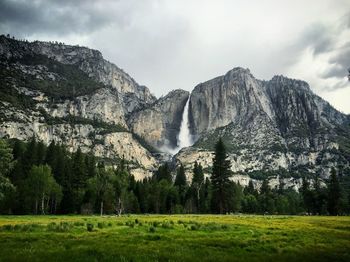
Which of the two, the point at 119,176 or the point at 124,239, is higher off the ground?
the point at 119,176

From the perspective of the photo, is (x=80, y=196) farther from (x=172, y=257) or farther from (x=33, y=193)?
(x=172, y=257)

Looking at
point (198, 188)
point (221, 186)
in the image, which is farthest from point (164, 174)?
point (221, 186)

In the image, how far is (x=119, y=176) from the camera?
99250 mm

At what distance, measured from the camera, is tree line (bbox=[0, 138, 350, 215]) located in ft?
295

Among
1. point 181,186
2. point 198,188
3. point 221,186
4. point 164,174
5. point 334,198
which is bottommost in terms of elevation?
point 334,198

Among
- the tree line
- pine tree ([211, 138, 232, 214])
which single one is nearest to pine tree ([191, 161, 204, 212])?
the tree line

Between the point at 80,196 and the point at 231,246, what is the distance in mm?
81958

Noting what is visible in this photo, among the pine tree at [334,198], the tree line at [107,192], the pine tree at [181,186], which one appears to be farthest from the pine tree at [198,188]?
the pine tree at [334,198]

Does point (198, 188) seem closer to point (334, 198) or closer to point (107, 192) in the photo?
point (334, 198)

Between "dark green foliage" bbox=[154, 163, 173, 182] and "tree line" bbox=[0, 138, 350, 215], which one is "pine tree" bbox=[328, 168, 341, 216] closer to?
"tree line" bbox=[0, 138, 350, 215]

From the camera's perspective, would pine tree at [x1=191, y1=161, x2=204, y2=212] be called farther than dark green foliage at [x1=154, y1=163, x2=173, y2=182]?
No

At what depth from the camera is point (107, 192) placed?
93.4 metres

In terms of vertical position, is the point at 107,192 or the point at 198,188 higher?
the point at 198,188

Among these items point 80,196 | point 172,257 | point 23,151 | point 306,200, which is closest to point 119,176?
→ point 80,196
